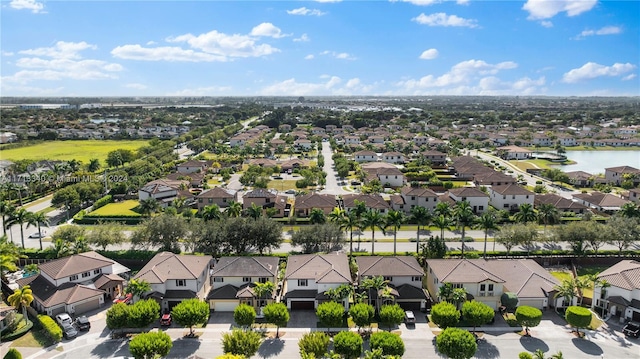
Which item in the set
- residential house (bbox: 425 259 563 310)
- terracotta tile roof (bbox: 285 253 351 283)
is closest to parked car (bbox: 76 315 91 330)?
terracotta tile roof (bbox: 285 253 351 283)

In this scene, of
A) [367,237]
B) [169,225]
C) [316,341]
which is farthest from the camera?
[367,237]

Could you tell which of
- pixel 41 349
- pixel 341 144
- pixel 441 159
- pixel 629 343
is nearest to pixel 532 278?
pixel 629 343

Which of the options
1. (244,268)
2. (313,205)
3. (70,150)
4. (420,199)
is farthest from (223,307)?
(70,150)

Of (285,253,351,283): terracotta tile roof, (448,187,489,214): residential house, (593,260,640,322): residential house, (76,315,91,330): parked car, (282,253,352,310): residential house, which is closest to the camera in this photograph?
(76,315,91,330): parked car

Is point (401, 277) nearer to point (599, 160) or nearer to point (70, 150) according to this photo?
point (599, 160)

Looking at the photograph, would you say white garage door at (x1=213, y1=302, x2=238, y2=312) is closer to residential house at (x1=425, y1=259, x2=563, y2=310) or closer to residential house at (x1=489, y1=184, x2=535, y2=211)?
residential house at (x1=425, y1=259, x2=563, y2=310)

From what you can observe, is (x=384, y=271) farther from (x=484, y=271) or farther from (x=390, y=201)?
(x=390, y=201)

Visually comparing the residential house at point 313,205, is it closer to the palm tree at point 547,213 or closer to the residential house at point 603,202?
the palm tree at point 547,213
